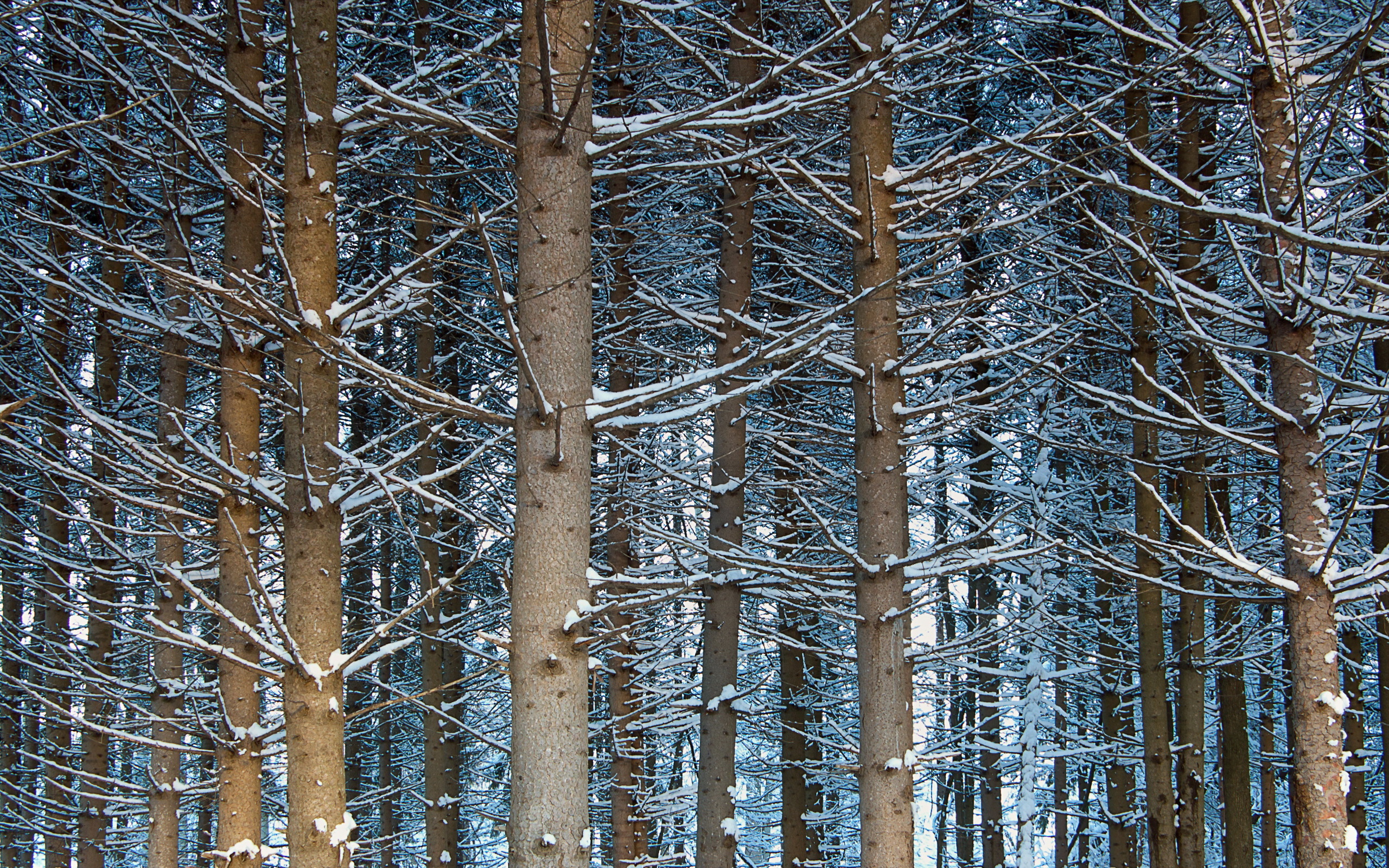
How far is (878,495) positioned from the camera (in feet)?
17.9

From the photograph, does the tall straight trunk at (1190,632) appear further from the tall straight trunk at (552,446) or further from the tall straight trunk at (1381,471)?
the tall straight trunk at (552,446)

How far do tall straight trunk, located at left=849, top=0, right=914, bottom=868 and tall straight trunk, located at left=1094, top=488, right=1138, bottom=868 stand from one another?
5.01 m

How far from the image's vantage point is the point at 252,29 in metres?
4.98

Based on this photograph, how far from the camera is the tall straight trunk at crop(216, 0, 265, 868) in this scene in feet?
15.8

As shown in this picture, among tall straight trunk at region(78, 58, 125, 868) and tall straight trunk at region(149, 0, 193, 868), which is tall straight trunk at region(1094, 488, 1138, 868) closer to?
tall straight trunk at region(149, 0, 193, 868)

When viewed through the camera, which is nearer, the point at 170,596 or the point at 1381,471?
the point at 170,596

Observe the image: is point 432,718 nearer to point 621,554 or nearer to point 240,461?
point 621,554

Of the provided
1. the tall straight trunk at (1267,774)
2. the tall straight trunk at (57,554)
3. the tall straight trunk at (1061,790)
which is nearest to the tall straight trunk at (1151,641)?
the tall straight trunk at (1267,774)

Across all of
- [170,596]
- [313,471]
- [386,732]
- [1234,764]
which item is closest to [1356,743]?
[1234,764]

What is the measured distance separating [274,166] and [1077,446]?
497 centimetres

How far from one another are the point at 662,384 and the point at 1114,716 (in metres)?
11.3

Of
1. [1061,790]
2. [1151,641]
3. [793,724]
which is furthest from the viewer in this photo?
[1061,790]

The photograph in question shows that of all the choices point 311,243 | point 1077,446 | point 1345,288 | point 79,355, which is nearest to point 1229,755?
point 1077,446

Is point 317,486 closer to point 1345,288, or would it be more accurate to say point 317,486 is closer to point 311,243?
point 311,243
